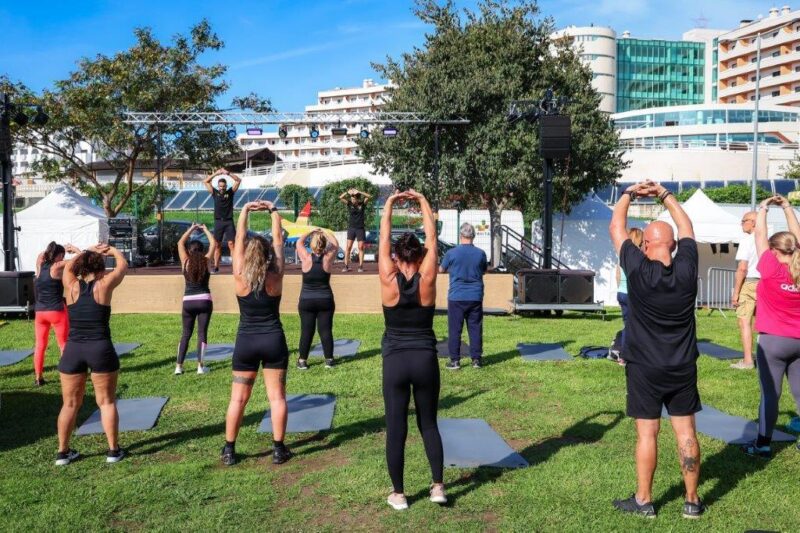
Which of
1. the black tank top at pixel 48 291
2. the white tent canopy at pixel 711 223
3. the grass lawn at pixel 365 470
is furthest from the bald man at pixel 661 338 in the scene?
the white tent canopy at pixel 711 223

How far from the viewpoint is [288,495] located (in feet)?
15.6

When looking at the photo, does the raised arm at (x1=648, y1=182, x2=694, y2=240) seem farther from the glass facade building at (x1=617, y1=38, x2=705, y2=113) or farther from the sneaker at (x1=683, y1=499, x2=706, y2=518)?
the glass facade building at (x1=617, y1=38, x2=705, y2=113)

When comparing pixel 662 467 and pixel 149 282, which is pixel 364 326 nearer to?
pixel 149 282

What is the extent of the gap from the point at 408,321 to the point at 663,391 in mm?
1501

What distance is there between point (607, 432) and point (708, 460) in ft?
2.95

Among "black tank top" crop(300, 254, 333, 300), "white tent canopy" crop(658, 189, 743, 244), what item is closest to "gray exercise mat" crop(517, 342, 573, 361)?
"black tank top" crop(300, 254, 333, 300)

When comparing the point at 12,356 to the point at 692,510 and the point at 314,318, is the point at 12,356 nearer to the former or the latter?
the point at 314,318

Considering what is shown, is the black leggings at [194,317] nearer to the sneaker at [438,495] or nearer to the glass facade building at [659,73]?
the sneaker at [438,495]

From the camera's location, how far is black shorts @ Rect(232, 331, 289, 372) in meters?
5.16

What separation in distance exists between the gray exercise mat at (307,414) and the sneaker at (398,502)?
1.90 metres

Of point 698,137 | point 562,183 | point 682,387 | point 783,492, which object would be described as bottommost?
point 783,492

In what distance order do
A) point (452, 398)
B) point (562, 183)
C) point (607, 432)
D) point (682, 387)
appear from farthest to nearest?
1. point (562, 183)
2. point (452, 398)
3. point (607, 432)
4. point (682, 387)

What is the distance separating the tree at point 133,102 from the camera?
19859 mm

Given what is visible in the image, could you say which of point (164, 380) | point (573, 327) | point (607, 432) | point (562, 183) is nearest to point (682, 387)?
point (607, 432)
